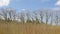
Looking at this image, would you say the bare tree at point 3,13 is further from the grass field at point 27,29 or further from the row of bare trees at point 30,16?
the grass field at point 27,29

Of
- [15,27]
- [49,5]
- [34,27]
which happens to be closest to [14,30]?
[15,27]

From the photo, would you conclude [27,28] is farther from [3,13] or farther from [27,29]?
[3,13]

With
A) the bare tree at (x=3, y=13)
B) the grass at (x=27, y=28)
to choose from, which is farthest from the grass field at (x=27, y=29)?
the bare tree at (x=3, y=13)

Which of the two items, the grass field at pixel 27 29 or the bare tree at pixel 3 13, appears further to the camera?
the bare tree at pixel 3 13

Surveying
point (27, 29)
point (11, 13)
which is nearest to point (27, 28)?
point (27, 29)

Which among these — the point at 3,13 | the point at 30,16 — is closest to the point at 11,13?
the point at 3,13

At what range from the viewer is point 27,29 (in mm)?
1826

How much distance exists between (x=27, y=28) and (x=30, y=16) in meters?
0.16

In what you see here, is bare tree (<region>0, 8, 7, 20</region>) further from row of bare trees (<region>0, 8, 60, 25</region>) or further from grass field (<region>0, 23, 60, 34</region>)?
grass field (<region>0, 23, 60, 34</region>)

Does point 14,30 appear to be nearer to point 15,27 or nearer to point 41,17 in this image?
point 15,27

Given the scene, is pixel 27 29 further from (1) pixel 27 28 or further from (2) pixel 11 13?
(2) pixel 11 13

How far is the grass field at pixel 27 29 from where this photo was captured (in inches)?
69.1

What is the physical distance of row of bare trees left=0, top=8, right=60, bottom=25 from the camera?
1.76 m

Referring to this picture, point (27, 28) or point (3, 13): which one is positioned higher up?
point (3, 13)
